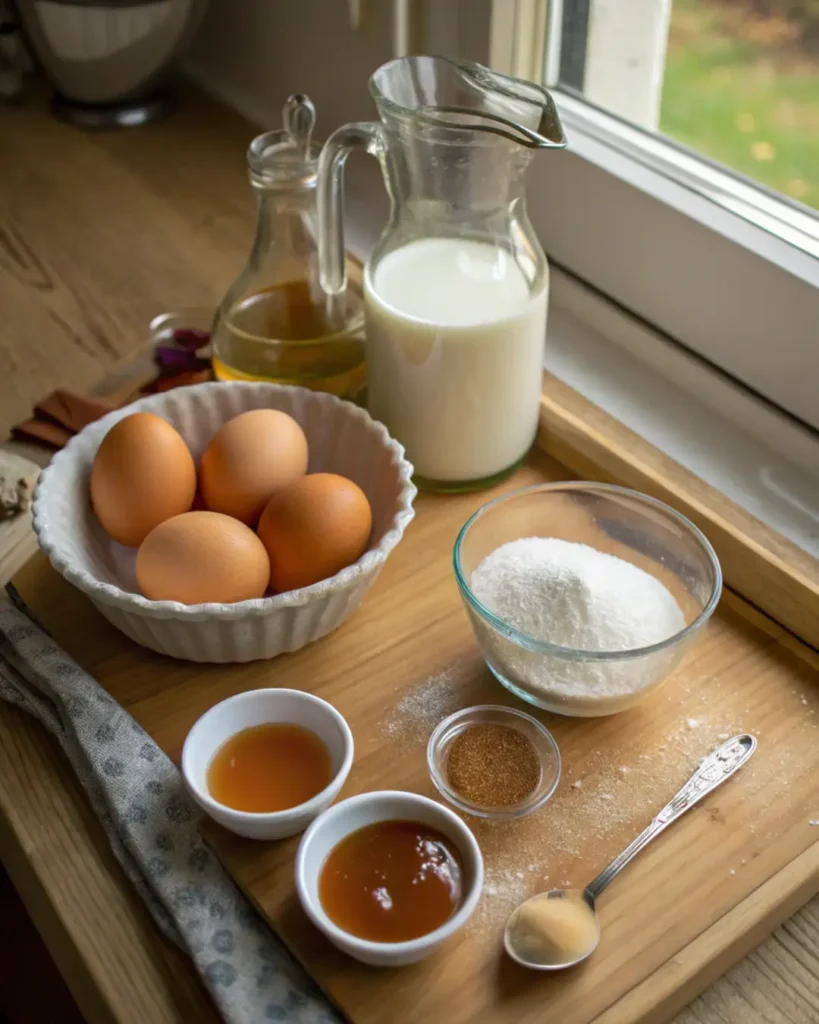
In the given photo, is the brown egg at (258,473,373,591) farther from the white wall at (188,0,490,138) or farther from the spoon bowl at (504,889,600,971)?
the white wall at (188,0,490,138)

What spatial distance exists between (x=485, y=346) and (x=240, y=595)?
0.81ft

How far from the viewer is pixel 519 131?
26.7 inches

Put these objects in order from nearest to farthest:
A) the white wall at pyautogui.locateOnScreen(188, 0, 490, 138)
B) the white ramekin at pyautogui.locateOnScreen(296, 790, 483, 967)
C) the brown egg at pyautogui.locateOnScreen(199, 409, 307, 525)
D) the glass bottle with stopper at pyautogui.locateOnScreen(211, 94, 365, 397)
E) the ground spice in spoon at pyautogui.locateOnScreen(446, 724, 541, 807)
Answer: the white ramekin at pyautogui.locateOnScreen(296, 790, 483, 967) → the ground spice in spoon at pyautogui.locateOnScreen(446, 724, 541, 807) → the brown egg at pyautogui.locateOnScreen(199, 409, 307, 525) → the glass bottle with stopper at pyautogui.locateOnScreen(211, 94, 365, 397) → the white wall at pyautogui.locateOnScreen(188, 0, 490, 138)

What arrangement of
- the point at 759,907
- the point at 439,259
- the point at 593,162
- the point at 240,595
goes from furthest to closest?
the point at 593,162 < the point at 439,259 < the point at 240,595 < the point at 759,907

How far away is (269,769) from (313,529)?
0.15 m

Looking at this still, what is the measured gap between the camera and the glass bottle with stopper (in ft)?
2.84

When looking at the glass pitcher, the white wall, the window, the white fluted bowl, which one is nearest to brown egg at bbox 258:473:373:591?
the white fluted bowl

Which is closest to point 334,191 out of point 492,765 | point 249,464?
point 249,464

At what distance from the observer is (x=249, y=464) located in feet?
2.38

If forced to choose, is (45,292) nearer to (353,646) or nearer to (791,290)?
(353,646)

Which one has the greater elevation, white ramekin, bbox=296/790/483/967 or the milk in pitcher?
the milk in pitcher

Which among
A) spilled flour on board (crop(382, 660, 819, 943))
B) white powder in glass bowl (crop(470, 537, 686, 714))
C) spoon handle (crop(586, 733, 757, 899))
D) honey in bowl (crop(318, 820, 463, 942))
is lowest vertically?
spilled flour on board (crop(382, 660, 819, 943))

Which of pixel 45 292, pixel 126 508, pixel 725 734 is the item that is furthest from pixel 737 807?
pixel 45 292

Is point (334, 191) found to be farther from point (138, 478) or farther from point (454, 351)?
point (138, 478)
